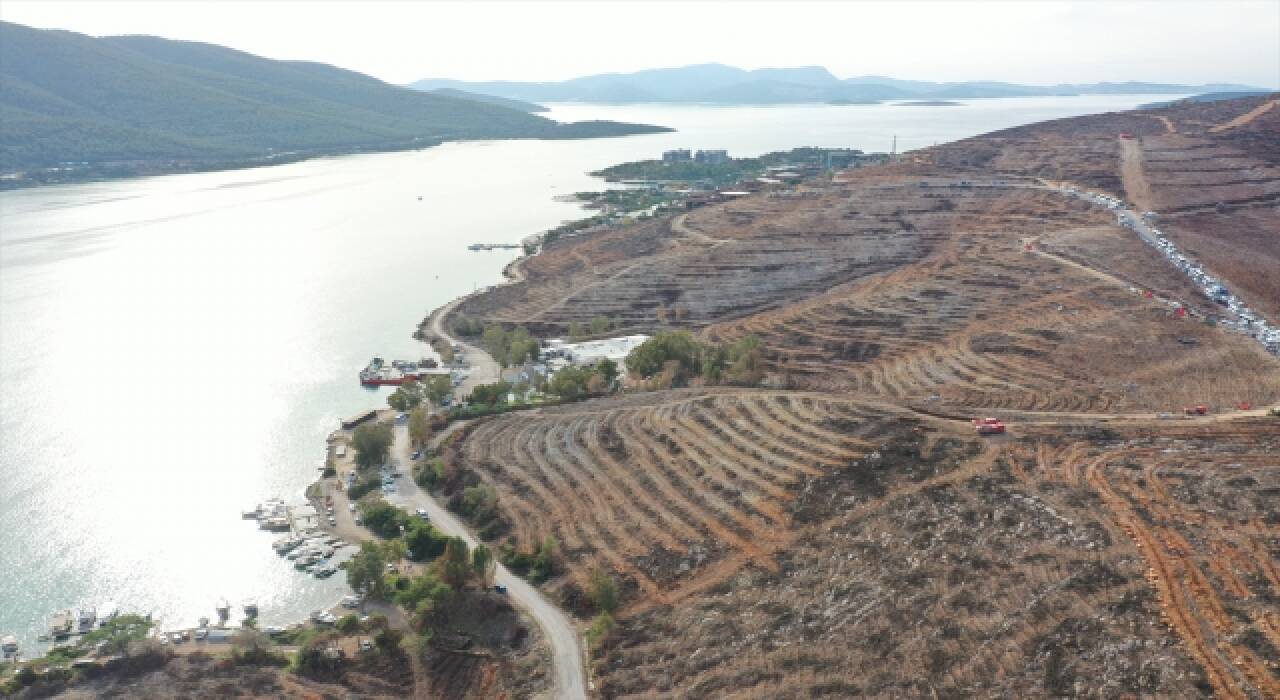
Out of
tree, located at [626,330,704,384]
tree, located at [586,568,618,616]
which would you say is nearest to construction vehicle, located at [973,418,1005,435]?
tree, located at [586,568,618,616]

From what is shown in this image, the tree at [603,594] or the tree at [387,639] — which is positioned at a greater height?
the tree at [603,594]

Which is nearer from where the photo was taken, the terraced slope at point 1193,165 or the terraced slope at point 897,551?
the terraced slope at point 897,551

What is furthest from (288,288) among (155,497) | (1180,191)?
(1180,191)

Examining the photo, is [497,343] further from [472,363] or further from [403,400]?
[403,400]

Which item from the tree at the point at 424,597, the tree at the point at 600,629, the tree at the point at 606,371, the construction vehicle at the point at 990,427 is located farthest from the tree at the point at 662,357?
the tree at the point at 600,629

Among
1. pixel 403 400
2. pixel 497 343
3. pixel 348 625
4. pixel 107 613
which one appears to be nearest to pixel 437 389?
pixel 403 400

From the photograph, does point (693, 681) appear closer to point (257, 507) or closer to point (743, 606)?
point (743, 606)

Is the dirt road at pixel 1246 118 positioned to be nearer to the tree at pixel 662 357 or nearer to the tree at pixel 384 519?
the tree at pixel 662 357
